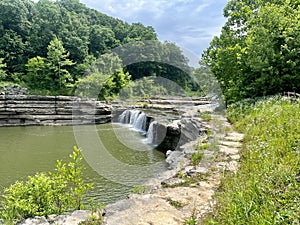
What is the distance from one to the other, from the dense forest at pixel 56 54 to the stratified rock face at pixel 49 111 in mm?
5753

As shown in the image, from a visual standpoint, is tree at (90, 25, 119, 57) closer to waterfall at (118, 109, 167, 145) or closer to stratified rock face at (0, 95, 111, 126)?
stratified rock face at (0, 95, 111, 126)

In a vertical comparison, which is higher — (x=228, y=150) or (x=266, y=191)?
(x=266, y=191)

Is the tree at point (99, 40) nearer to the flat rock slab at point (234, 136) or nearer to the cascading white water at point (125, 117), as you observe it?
the cascading white water at point (125, 117)

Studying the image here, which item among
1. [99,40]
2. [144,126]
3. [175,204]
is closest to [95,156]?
[144,126]

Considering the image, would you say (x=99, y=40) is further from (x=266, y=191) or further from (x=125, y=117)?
(x=266, y=191)

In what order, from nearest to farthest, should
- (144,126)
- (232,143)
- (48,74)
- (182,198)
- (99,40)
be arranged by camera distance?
1. (182,198)
2. (232,143)
3. (144,126)
4. (48,74)
5. (99,40)

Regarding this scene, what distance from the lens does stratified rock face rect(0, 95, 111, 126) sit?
48.9 ft

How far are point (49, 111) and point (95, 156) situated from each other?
29.4 feet

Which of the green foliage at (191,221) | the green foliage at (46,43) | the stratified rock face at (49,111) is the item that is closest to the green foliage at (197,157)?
the green foliage at (191,221)

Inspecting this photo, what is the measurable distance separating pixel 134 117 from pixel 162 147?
5.85 metres

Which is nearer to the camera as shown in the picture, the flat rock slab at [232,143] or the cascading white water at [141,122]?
the flat rock slab at [232,143]

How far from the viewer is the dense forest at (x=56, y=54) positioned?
973 inches

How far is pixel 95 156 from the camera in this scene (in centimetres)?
788

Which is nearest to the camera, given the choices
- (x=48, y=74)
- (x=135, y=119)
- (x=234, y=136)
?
(x=234, y=136)
